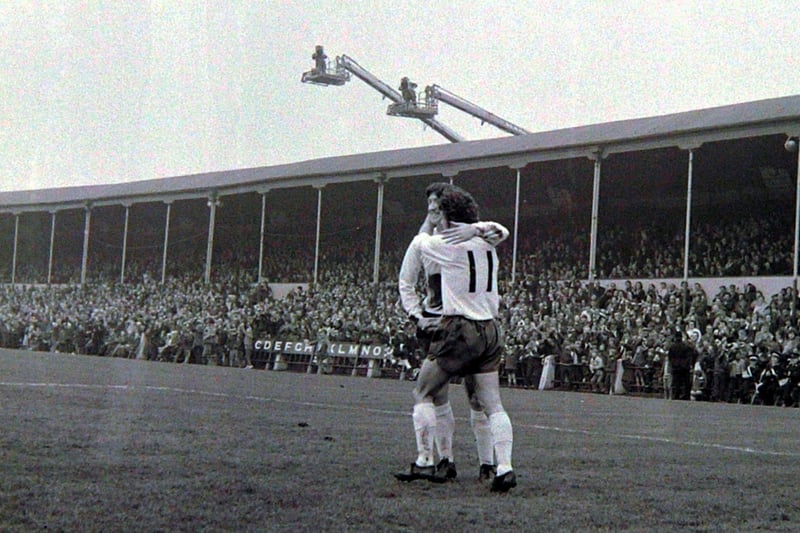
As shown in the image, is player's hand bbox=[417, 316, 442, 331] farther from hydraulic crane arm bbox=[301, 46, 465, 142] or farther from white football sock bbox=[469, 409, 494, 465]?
hydraulic crane arm bbox=[301, 46, 465, 142]

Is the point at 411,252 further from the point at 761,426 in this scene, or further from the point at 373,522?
the point at 761,426

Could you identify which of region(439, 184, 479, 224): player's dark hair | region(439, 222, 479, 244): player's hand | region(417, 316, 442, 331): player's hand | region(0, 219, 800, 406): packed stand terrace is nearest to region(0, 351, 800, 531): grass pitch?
region(417, 316, 442, 331): player's hand

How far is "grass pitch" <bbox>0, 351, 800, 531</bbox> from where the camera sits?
5.94 meters

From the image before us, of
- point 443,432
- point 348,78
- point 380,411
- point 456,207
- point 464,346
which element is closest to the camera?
point 464,346

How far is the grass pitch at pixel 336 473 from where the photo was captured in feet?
19.5

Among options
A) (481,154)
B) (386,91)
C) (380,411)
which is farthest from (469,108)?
(380,411)

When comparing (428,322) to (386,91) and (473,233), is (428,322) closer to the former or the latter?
(473,233)

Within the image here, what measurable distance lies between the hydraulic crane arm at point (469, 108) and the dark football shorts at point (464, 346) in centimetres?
6225

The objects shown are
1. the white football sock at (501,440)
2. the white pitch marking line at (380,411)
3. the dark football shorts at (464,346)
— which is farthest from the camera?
the white pitch marking line at (380,411)

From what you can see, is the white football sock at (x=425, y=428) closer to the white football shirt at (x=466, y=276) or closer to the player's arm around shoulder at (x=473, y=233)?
the white football shirt at (x=466, y=276)

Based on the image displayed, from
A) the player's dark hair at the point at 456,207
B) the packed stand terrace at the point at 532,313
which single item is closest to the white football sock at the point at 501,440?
the player's dark hair at the point at 456,207

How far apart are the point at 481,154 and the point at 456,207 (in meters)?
28.9

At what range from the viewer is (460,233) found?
7.76 m

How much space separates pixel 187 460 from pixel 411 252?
7.10 ft
